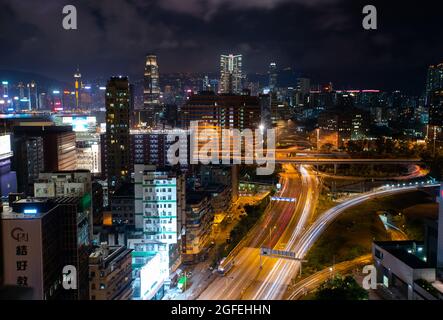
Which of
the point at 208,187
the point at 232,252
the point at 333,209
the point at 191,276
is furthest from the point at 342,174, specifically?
the point at 191,276

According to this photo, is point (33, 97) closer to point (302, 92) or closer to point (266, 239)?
point (266, 239)

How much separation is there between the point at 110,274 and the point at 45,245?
0.87 m

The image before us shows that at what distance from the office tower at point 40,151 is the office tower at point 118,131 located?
1540 millimetres

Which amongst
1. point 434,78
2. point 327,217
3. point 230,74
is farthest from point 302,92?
point 327,217

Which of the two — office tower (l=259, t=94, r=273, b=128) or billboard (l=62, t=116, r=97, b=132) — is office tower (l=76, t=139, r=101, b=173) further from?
office tower (l=259, t=94, r=273, b=128)

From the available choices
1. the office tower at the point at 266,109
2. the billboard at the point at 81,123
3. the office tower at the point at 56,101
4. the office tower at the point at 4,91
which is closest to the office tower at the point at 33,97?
the office tower at the point at 4,91

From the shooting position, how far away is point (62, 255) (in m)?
3.52

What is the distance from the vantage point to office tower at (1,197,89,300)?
289 centimetres

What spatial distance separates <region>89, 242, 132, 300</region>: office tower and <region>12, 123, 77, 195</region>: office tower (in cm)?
469

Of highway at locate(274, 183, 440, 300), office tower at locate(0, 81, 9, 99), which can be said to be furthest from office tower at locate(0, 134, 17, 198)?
office tower at locate(0, 81, 9, 99)

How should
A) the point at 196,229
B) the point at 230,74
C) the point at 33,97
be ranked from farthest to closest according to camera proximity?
the point at 230,74 → the point at 33,97 → the point at 196,229

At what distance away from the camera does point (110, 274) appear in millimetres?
3842

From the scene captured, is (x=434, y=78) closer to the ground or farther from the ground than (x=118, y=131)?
farther from the ground
